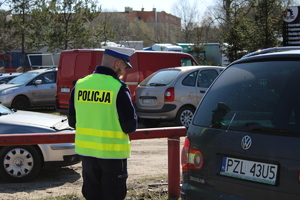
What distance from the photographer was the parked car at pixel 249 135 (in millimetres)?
3080

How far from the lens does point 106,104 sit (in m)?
3.49

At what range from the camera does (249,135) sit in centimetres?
328

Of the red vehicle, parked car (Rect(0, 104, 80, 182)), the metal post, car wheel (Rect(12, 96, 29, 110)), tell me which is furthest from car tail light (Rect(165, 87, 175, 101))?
car wheel (Rect(12, 96, 29, 110))

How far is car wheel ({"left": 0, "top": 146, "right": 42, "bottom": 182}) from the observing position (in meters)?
6.56

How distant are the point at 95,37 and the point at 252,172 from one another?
2248cm

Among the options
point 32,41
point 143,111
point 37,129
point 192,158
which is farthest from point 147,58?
point 32,41

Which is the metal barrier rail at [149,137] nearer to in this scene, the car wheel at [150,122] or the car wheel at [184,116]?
the car wheel at [184,116]

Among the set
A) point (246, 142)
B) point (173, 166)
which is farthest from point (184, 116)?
point (246, 142)

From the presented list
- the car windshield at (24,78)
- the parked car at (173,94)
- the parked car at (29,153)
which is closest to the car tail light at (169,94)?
the parked car at (173,94)

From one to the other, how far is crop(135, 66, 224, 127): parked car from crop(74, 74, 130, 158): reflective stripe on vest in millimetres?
8368

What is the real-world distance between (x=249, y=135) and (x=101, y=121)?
1130 mm

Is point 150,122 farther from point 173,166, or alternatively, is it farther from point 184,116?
point 173,166

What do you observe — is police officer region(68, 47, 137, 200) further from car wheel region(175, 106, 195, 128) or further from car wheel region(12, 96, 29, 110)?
car wheel region(12, 96, 29, 110)

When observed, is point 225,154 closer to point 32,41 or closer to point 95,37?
point 95,37
